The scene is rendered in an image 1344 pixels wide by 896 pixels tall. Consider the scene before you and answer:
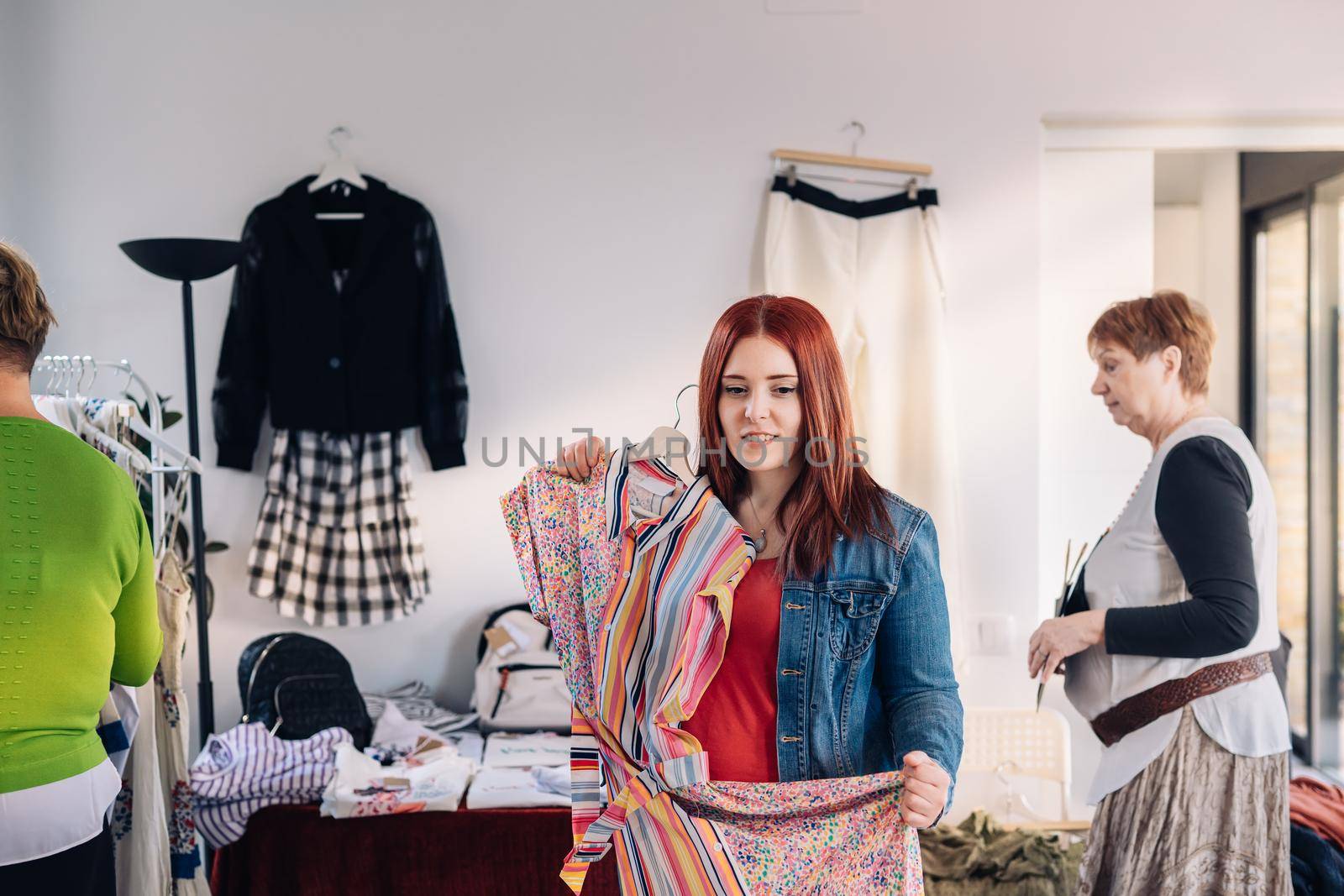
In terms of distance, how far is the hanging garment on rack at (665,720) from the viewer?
1.40 metres

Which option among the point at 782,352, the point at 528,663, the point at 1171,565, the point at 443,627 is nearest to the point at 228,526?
the point at 443,627

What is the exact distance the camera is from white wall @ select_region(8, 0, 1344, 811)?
10.2 feet

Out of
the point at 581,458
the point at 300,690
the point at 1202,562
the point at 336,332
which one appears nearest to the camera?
the point at 581,458

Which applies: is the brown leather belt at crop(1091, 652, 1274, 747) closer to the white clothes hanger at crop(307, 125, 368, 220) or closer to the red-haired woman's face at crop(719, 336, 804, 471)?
the red-haired woman's face at crop(719, 336, 804, 471)

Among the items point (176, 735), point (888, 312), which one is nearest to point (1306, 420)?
point (888, 312)

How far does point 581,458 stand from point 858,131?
2.00 metres

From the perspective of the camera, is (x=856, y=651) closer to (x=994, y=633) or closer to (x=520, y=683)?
(x=520, y=683)

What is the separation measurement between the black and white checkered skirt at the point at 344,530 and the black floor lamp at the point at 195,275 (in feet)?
1.50

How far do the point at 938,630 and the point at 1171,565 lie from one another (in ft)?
2.52

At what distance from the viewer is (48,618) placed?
1.45 meters

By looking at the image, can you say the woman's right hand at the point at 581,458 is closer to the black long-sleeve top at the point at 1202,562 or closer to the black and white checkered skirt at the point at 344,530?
the black long-sleeve top at the point at 1202,562

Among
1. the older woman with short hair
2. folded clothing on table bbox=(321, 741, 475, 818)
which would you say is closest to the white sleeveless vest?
the older woman with short hair

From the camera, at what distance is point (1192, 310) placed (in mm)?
2043

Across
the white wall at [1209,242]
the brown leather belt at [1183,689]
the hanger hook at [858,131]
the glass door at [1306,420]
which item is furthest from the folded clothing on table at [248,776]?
the white wall at [1209,242]
